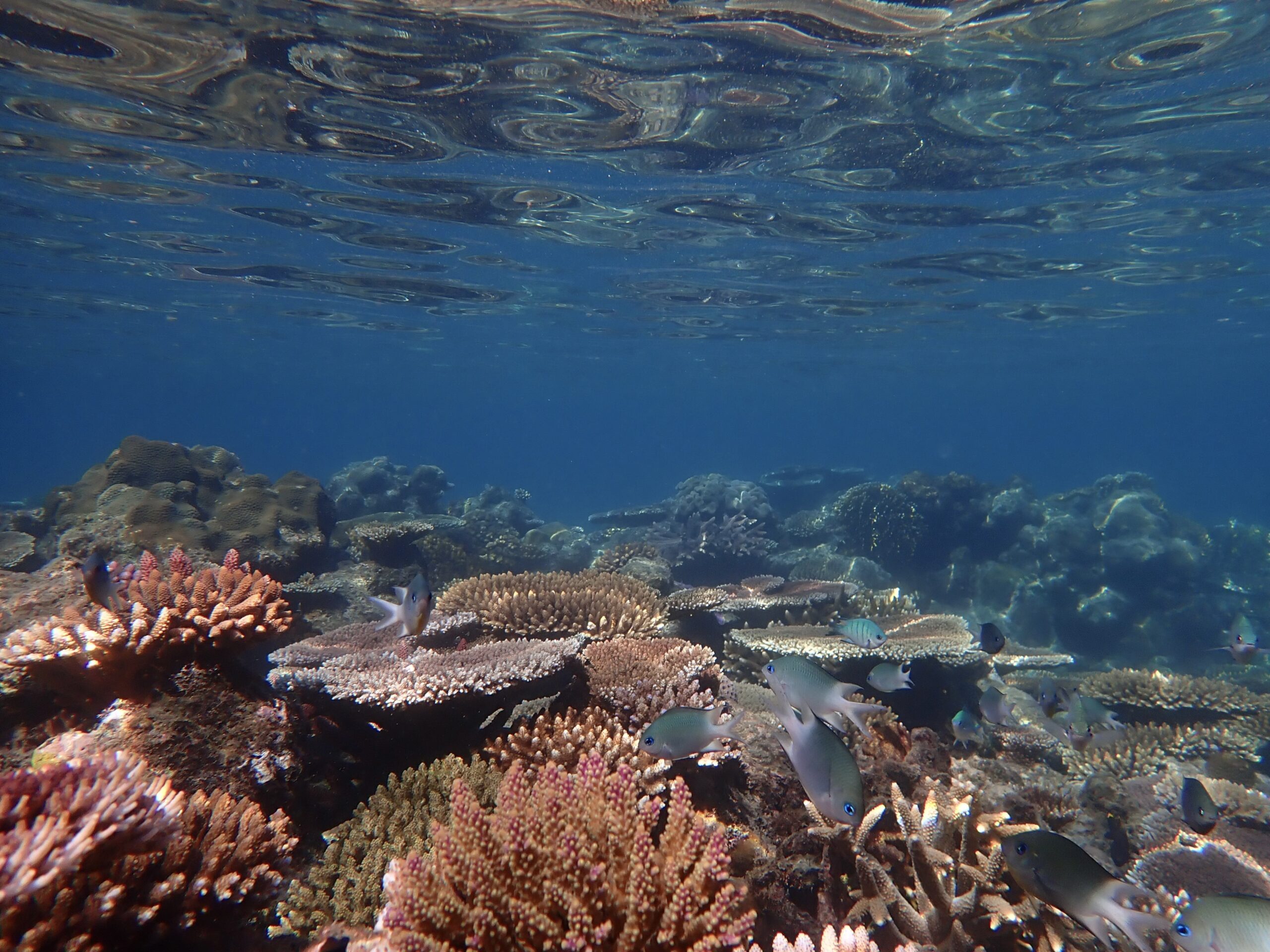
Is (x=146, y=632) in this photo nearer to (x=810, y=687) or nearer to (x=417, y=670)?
(x=417, y=670)

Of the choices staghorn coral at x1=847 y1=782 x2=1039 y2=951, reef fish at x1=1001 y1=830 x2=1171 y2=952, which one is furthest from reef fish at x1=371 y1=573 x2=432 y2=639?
reef fish at x1=1001 y1=830 x2=1171 y2=952

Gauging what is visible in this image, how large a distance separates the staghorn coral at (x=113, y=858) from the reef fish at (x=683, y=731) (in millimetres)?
1901

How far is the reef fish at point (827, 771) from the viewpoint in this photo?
3131 mm

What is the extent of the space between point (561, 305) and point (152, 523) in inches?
1011

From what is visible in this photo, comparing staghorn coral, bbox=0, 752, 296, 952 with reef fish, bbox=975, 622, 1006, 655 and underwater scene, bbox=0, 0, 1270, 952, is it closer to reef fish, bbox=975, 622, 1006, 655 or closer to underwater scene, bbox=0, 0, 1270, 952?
underwater scene, bbox=0, 0, 1270, 952

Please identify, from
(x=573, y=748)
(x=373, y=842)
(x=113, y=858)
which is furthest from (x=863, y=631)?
(x=113, y=858)

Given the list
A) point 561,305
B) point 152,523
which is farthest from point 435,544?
point 561,305

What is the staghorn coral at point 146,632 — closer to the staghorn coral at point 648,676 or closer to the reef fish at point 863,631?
the staghorn coral at point 648,676

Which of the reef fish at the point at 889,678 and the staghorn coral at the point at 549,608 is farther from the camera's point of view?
the staghorn coral at the point at 549,608

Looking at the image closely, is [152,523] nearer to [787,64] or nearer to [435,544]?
[435,544]

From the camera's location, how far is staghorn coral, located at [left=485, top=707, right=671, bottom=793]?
405 centimetres

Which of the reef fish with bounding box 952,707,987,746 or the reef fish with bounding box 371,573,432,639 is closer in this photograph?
the reef fish with bounding box 371,573,432,639

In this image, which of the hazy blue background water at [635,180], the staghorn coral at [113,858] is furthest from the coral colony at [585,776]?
the hazy blue background water at [635,180]

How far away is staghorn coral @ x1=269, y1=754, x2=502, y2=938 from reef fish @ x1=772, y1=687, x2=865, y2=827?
5.41 ft
